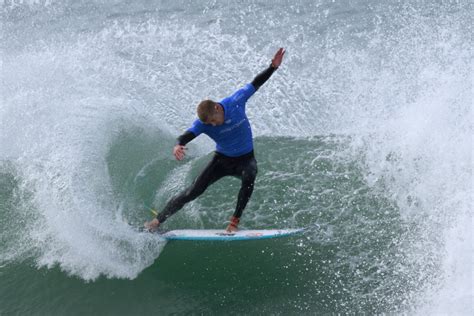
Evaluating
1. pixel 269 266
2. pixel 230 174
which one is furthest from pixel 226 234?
pixel 230 174

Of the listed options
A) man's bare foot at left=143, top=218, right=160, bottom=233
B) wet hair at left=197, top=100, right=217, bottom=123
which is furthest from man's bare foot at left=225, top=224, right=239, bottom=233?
wet hair at left=197, top=100, right=217, bottom=123

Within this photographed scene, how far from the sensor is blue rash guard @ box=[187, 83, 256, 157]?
631 centimetres

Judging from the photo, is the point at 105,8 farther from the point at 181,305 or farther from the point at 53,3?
the point at 181,305

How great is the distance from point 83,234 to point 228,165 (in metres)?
1.95

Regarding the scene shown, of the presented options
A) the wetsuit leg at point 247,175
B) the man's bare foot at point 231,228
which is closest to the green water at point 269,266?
the man's bare foot at point 231,228

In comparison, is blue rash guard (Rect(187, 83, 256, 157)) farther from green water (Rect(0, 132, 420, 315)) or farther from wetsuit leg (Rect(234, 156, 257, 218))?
green water (Rect(0, 132, 420, 315))

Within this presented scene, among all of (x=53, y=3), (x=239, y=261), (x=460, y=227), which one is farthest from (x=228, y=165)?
(x=53, y=3)

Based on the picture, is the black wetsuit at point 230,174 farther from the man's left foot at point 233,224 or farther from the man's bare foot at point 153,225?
the man's bare foot at point 153,225

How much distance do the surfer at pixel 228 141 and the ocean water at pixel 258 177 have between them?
2.17 ft

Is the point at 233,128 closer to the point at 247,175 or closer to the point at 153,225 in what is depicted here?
the point at 247,175

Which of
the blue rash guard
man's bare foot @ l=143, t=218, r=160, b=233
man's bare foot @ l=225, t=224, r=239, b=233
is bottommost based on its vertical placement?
man's bare foot @ l=143, t=218, r=160, b=233

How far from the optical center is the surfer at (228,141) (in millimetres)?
6156

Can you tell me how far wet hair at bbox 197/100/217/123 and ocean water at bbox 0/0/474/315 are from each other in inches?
79.3

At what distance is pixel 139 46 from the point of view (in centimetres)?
1138
